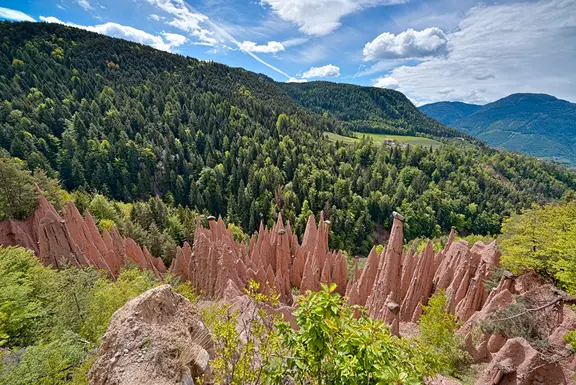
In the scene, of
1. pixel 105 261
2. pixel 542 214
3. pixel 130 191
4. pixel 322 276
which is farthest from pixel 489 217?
pixel 130 191

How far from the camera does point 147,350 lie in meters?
5.06

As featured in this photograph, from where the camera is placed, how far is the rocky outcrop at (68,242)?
2181 cm

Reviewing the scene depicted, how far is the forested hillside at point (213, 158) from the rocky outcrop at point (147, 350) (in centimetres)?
4132

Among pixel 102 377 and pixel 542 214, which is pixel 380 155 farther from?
pixel 102 377

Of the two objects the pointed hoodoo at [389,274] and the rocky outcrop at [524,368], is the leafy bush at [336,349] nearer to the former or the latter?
the rocky outcrop at [524,368]

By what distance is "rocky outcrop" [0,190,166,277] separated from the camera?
21.8 metres

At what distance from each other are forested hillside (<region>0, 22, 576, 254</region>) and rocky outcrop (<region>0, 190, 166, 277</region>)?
16.6m

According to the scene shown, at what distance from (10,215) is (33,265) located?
10679 mm

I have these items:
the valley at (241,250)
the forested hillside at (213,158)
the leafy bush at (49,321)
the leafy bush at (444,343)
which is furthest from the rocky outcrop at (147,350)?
the forested hillside at (213,158)

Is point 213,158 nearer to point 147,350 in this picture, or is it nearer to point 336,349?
point 147,350

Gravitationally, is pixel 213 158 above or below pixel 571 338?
above

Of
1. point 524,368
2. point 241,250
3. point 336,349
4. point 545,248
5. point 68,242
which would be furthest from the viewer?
point 241,250

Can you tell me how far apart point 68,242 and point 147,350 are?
23.8m

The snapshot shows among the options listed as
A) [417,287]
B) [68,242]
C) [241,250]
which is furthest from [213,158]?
[417,287]
